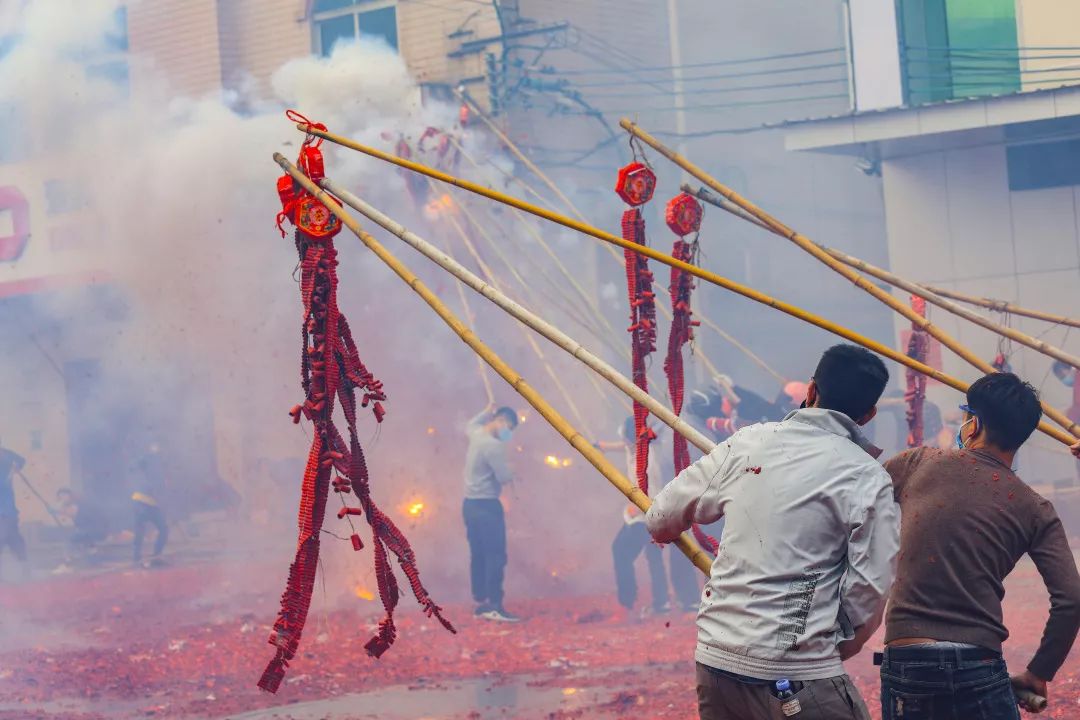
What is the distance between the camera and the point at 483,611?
11.7m

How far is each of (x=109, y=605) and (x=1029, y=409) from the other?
12540mm

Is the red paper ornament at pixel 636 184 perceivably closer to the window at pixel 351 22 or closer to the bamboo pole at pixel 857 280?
the bamboo pole at pixel 857 280

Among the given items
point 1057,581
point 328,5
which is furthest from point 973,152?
point 1057,581

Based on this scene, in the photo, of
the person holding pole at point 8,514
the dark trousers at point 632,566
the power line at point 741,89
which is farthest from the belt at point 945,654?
the power line at point 741,89

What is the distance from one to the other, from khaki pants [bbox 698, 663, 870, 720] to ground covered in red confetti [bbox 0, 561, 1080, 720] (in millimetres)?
4516

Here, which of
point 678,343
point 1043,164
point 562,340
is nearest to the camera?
point 562,340

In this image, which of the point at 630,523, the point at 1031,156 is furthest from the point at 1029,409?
the point at 1031,156

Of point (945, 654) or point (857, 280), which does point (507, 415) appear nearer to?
point (857, 280)

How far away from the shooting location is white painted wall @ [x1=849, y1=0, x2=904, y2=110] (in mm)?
16000

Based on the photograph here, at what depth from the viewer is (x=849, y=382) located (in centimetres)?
343

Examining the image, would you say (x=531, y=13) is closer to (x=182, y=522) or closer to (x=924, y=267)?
(x=924, y=267)

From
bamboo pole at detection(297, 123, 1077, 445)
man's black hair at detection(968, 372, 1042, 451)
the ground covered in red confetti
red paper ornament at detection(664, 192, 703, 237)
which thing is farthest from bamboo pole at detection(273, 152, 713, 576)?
the ground covered in red confetti

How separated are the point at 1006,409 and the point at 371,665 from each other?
23.7 ft

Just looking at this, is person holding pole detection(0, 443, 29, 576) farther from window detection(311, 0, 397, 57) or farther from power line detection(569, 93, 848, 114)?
power line detection(569, 93, 848, 114)
